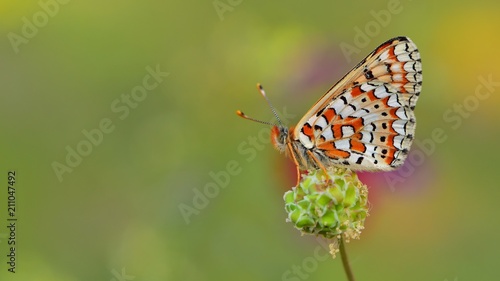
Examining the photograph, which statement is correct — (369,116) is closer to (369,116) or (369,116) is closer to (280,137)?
(369,116)

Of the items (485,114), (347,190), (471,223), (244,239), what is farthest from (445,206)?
(347,190)

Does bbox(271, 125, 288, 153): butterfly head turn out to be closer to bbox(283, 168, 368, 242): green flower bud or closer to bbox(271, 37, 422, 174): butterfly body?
bbox(271, 37, 422, 174): butterfly body

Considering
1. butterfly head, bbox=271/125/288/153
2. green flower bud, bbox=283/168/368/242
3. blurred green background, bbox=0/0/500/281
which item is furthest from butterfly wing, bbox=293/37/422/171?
blurred green background, bbox=0/0/500/281

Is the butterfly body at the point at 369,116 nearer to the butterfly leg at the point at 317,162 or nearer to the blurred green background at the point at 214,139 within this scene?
the butterfly leg at the point at 317,162

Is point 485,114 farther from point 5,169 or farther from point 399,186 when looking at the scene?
point 5,169

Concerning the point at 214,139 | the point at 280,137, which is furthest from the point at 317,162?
the point at 214,139

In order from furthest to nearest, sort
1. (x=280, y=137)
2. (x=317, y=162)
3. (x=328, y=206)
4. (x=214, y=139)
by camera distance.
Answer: (x=214, y=139), (x=280, y=137), (x=317, y=162), (x=328, y=206)
